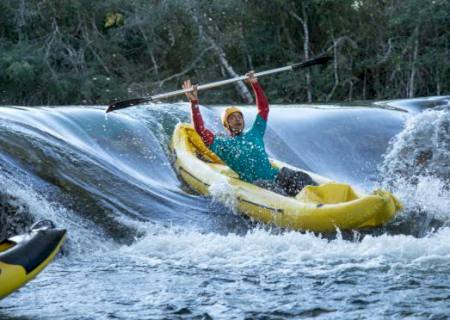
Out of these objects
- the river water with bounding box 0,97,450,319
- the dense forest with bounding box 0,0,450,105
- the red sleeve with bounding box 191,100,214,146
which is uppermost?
the dense forest with bounding box 0,0,450,105

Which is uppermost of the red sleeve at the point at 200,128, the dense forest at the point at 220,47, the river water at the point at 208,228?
the dense forest at the point at 220,47

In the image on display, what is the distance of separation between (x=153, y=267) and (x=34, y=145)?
2.08m

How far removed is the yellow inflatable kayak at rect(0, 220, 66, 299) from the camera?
12.0 ft

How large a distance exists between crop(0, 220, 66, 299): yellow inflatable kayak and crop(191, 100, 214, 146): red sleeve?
2923 mm

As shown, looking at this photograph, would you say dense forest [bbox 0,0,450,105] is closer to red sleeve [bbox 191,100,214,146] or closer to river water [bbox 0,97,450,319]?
river water [bbox 0,97,450,319]

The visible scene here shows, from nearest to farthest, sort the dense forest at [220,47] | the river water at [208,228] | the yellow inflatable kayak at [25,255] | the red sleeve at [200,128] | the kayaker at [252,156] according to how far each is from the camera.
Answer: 1. the yellow inflatable kayak at [25,255]
2. the river water at [208,228]
3. the kayaker at [252,156]
4. the red sleeve at [200,128]
5. the dense forest at [220,47]

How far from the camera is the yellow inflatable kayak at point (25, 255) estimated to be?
3650 millimetres

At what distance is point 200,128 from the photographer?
22.5 ft

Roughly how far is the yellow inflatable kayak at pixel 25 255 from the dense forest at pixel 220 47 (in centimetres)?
1203

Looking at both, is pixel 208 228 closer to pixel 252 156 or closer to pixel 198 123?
pixel 252 156

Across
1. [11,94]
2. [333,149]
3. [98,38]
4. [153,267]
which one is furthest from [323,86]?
[153,267]

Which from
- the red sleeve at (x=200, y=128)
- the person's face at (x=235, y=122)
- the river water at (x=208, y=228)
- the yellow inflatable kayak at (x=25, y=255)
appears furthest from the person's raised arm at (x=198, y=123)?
the yellow inflatable kayak at (x=25, y=255)

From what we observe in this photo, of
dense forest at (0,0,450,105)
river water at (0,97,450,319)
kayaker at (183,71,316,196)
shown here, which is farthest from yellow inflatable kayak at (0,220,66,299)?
dense forest at (0,0,450,105)

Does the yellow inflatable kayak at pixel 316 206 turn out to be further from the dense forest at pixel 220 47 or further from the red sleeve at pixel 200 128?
the dense forest at pixel 220 47
